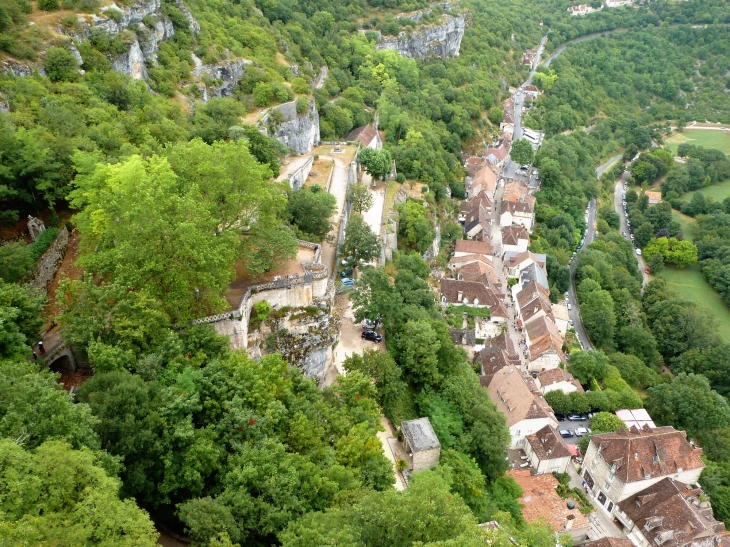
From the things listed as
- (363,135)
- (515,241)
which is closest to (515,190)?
(515,241)

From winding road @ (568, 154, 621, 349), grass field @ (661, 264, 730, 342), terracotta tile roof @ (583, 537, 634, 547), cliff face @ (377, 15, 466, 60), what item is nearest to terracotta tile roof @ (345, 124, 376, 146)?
cliff face @ (377, 15, 466, 60)

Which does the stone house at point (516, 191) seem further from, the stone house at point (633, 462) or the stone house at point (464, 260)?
the stone house at point (633, 462)

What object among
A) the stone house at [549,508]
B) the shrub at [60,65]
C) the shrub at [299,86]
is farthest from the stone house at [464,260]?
the shrub at [60,65]

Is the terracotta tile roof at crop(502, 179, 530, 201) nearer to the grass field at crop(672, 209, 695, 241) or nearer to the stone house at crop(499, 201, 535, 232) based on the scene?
the stone house at crop(499, 201, 535, 232)

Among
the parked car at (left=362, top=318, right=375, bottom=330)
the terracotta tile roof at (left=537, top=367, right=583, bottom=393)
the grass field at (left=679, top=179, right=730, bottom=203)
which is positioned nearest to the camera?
the parked car at (left=362, top=318, right=375, bottom=330)

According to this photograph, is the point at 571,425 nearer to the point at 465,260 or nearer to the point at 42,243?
the point at 465,260

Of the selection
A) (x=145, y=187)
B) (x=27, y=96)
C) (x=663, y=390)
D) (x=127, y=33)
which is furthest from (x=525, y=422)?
(x=127, y=33)

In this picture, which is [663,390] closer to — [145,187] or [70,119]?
[145,187]
